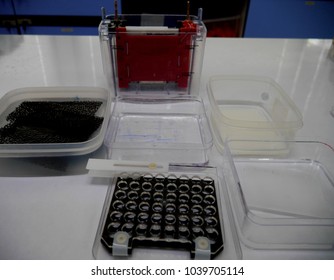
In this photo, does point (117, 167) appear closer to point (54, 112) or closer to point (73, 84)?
point (54, 112)

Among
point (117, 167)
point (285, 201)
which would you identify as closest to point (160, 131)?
point (117, 167)

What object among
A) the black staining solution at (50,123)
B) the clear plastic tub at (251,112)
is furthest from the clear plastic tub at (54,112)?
the clear plastic tub at (251,112)

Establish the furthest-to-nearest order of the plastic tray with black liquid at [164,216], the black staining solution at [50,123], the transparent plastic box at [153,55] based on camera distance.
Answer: the transparent plastic box at [153,55] < the black staining solution at [50,123] < the plastic tray with black liquid at [164,216]

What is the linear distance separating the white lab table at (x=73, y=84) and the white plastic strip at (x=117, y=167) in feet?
0.05

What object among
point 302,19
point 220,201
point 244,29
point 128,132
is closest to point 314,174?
point 220,201

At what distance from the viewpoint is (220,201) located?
420mm

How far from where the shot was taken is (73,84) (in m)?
0.71

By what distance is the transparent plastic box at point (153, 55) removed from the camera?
1.99 feet

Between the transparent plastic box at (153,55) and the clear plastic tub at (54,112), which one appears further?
the transparent plastic box at (153,55)

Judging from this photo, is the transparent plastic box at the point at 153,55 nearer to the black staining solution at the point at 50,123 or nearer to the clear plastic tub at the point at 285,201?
the black staining solution at the point at 50,123

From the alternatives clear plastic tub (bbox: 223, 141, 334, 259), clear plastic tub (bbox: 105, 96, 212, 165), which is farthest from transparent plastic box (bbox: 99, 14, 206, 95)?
clear plastic tub (bbox: 223, 141, 334, 259)

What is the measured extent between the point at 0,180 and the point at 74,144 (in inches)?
5.3
